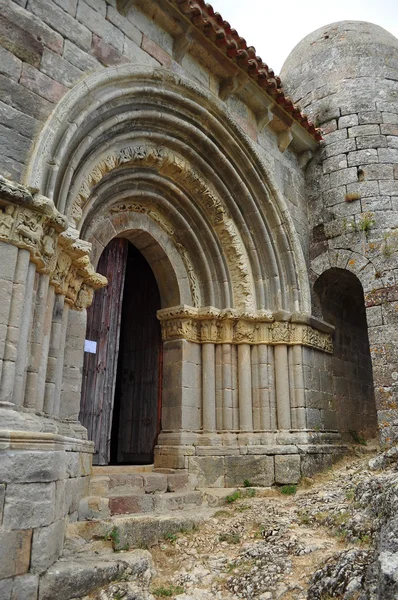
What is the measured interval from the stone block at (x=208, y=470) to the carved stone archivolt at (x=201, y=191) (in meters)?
1.99

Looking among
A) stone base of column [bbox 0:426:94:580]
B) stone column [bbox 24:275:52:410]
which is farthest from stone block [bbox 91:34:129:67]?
stone base of column [bbox 0:426:94:580]

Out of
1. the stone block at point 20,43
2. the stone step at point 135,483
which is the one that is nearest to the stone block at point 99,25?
the stone block at point 20,43

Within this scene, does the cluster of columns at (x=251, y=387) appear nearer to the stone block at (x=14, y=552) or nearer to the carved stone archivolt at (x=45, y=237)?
the carved stone archivolt at (x=45, y=237)

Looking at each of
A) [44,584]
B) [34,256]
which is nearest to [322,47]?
[34,256]

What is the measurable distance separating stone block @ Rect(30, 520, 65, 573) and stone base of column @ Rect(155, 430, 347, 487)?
2.76 metres

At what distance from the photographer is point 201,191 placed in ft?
22.0

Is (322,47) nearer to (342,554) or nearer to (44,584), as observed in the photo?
(342,554)

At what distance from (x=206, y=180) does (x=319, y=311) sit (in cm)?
252

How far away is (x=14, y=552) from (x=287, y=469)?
3.79 metres

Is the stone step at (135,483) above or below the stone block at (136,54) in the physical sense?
below

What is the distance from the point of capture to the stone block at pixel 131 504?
4598 millimetres

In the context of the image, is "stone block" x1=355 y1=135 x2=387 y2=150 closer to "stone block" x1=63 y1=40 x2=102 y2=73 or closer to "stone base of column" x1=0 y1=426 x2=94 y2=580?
"stone block" x1=63 y1=40 x2=102 y2=73

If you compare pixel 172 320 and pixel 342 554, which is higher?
pixel 172 320

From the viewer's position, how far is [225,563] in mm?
3969
